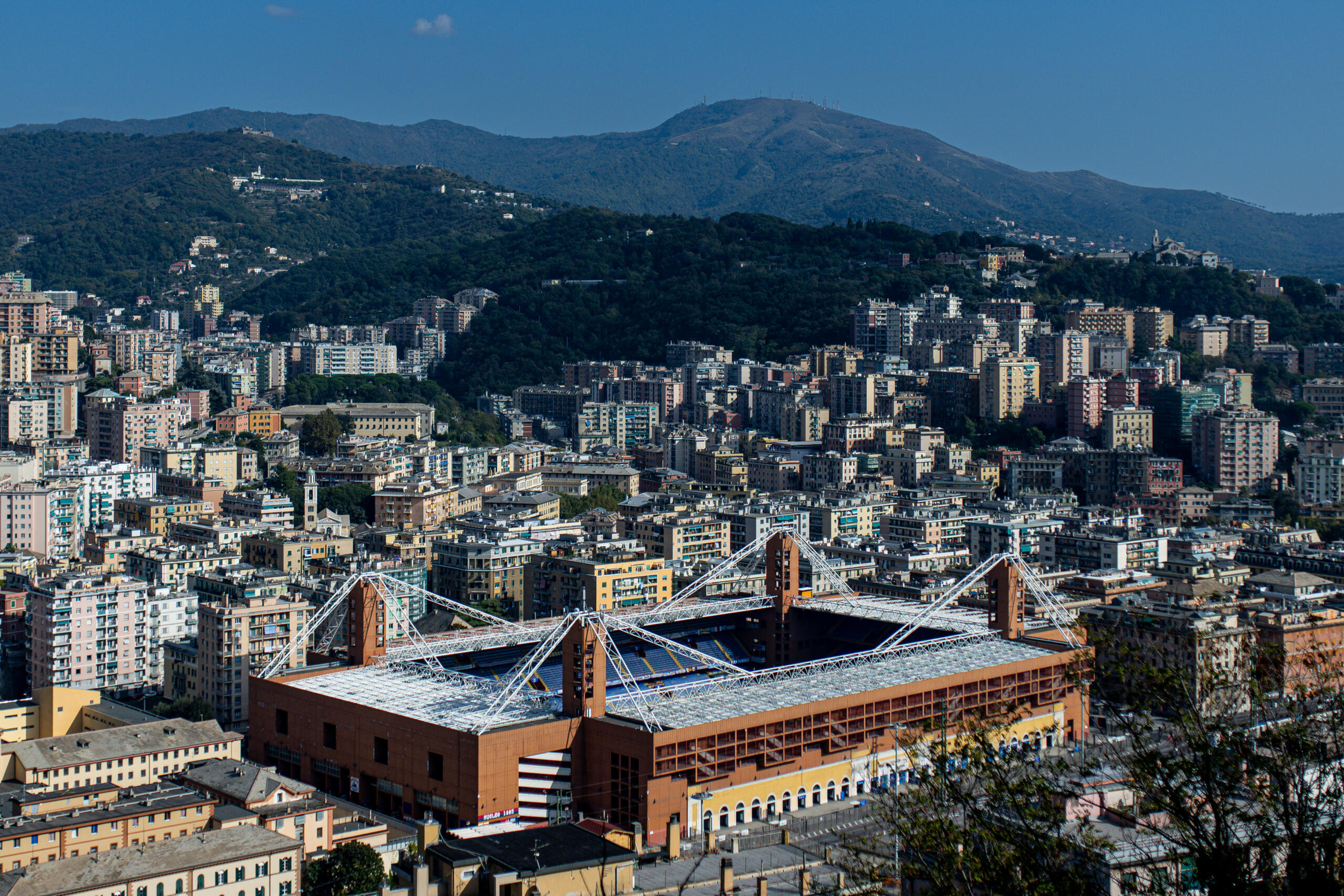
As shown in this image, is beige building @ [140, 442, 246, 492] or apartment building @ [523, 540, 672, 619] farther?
beige building @ [140, 442, 246, 492]

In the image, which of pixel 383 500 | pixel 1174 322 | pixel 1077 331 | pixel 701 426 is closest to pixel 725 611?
pixel 383 500

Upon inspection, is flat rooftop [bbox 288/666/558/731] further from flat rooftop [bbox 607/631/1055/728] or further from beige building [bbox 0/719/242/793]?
beige building [bbox 0/719/242/793]

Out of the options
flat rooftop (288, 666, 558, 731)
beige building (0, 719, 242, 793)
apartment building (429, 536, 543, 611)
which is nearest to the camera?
flat rooftop (288, 666, 558, 731)

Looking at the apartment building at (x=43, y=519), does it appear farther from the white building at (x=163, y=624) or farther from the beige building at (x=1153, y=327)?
the beige building at (x=1153, y=327)

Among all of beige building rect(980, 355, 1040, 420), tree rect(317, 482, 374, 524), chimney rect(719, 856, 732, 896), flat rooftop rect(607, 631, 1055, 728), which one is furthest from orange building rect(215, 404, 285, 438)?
chimney rect(719, 856, 732, 896)

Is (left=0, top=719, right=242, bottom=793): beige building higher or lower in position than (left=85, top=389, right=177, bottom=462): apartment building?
lower

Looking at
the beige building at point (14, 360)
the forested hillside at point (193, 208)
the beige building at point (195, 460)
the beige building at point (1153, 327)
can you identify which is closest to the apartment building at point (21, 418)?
the beige building at point (14, 360)

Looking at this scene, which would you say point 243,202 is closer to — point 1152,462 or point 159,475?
point 159,475
